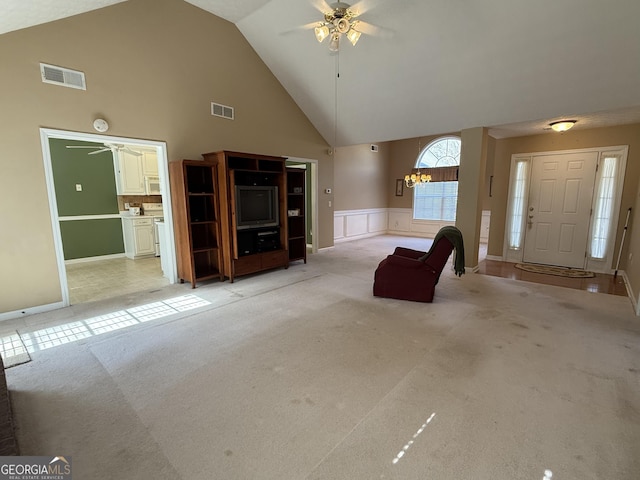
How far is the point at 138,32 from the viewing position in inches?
150

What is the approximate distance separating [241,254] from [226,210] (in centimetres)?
75

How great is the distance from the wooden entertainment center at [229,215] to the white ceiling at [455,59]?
1.82 metres

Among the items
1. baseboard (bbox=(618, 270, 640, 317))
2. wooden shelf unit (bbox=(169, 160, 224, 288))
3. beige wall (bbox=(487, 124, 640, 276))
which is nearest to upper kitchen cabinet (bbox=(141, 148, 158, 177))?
wooden shelf unit (bbox=(169, 160, 224, 288))

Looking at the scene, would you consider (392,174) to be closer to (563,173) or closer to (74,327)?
(563,173)

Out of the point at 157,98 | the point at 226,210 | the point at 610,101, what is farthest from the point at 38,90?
the point at 610,101

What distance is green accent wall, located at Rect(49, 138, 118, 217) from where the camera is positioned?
5461 mm

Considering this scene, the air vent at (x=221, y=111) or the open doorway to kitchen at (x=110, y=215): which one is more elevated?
the air vent at (x=221, y=111)

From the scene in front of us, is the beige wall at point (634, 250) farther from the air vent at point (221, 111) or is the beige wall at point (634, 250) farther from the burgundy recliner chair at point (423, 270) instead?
the air vent at point (221, 111)

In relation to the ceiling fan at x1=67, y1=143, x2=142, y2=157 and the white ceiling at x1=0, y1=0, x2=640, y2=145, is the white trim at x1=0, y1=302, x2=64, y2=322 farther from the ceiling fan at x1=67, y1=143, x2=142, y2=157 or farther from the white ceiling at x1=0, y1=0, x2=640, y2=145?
the ceiling fan at x1=67, y1=143, x2=142, y2=157

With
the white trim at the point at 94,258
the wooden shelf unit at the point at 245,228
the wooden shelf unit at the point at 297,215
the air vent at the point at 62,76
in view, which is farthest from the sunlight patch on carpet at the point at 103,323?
the white trim at the point at 94,258

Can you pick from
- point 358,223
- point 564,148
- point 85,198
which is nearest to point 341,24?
point 564,148

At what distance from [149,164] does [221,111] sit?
256cm

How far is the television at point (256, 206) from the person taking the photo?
4.62 meters

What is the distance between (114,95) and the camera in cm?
371
